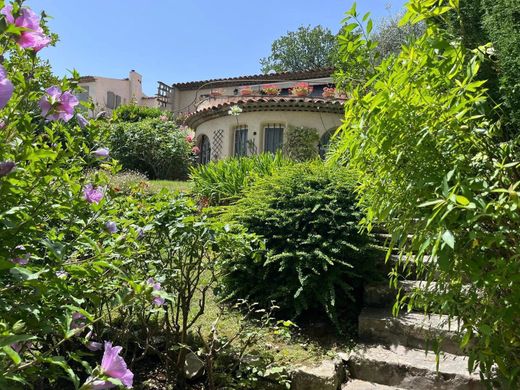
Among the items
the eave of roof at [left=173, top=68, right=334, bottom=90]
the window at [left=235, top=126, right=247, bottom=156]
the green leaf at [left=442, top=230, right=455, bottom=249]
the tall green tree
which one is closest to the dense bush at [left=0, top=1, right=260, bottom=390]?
the green leaf at [left=442, top=230, right=455, bottom=249]

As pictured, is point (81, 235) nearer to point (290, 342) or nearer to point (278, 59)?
point (290, 342)

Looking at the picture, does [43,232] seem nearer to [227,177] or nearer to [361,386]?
[361,386]

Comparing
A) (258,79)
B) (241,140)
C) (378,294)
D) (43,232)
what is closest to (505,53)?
(378,294)

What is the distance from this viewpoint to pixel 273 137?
14039 millimetres

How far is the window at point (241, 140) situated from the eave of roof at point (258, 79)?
7.48 m

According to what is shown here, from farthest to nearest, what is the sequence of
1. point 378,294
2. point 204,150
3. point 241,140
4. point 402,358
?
1. point 204,150
2. point 241,140
3. point 378,294
4. point 402,358

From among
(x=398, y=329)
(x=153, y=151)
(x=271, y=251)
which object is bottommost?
(x=398, y=329)

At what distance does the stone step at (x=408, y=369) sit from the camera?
3.17 m

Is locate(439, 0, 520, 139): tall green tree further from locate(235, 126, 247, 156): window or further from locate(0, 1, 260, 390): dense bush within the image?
locate(235, 126, 247, 156): window

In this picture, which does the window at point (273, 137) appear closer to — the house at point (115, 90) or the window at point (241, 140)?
the window at point (241, 140)

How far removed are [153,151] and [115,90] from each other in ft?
74.8

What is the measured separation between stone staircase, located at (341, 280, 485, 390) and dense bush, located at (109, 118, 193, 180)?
11.6m

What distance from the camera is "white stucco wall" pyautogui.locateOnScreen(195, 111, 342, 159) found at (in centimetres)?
1330

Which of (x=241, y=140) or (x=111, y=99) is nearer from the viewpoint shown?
(x=241, y=140)
